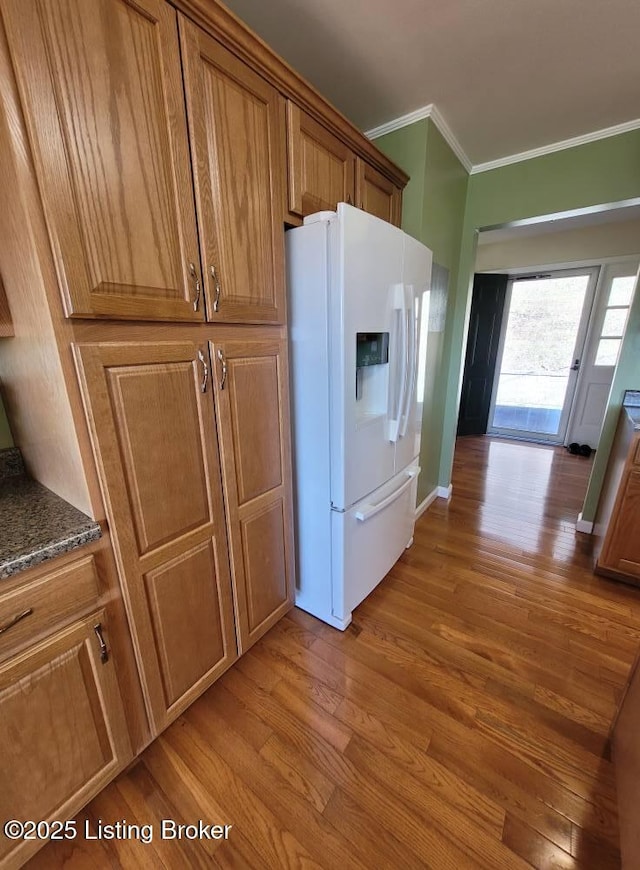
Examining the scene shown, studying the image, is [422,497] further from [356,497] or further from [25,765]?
[25,765]

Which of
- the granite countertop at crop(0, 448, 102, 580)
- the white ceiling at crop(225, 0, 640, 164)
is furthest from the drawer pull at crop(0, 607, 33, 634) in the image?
the white ceiling at crop(225, 0, 640, 164)

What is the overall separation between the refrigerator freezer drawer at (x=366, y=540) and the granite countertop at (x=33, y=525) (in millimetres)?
947

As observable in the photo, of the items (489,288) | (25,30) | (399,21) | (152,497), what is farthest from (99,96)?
(489,288)

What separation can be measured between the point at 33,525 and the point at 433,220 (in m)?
2.50

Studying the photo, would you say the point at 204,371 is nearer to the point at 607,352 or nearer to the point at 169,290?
the point at 169,290

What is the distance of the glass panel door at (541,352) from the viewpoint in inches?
167

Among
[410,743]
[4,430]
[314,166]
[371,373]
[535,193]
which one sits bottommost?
[410,743]

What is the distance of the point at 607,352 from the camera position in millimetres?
4074

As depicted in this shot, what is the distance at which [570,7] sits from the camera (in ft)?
4.26

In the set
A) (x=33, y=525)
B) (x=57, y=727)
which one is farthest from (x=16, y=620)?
(x=57, y=727)

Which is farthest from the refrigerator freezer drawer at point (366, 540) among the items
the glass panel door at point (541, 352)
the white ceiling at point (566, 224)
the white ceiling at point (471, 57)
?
the glass panel door at point (541, 352)

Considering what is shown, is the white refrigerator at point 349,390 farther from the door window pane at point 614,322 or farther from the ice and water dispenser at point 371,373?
the door window pane at point 614,322

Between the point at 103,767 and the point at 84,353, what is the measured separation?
1204mm

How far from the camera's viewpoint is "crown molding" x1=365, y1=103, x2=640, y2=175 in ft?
6.25
